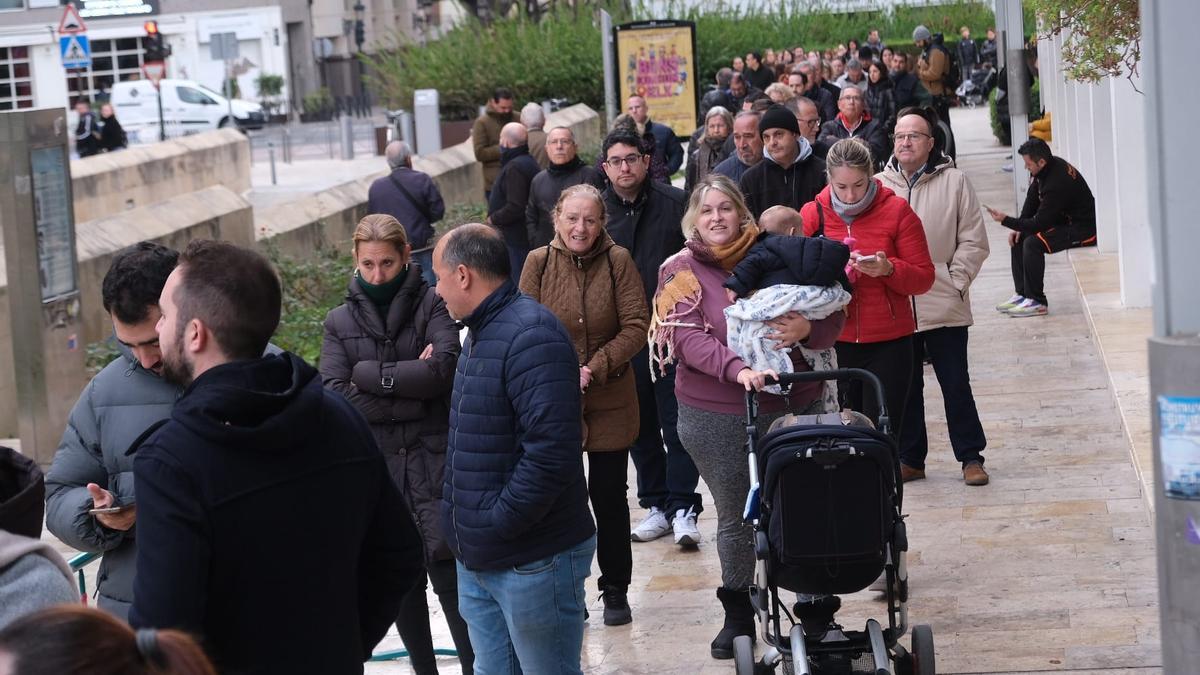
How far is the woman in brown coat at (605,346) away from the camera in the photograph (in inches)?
274

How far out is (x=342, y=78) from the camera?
254ft

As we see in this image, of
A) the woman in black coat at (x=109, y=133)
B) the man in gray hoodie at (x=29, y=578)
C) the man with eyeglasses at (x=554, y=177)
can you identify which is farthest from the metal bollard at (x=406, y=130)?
the man in gray hoodie at (x=29, y=578)

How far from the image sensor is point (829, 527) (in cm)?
529

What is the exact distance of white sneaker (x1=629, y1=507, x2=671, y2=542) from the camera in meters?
8.16

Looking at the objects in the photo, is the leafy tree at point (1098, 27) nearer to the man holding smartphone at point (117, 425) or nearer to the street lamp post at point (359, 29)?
the man holding smartphone at point (117, 425)

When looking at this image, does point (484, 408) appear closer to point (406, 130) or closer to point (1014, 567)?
point (1014, 567)

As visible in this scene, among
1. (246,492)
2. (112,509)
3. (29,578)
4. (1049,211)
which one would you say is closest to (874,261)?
(112,509)

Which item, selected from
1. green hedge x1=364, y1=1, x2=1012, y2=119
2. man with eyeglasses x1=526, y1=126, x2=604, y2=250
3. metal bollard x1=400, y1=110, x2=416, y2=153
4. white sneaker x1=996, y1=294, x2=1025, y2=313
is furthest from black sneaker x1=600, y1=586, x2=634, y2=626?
green hedge x1=364, y1=1, x2=1012, y2=119

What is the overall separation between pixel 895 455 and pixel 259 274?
2.60m

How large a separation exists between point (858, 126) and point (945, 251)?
574 centimetres

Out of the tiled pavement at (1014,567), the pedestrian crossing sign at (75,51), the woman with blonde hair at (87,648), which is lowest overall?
the tiled pavement at (1014,567)

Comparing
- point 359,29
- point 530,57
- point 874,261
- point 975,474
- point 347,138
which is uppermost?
point 359,29

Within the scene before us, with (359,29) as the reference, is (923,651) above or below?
below

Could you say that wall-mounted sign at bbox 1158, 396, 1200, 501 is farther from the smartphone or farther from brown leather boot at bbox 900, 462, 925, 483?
brown leather boot at bbox 900, 462, 925, 483
